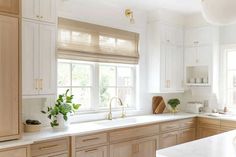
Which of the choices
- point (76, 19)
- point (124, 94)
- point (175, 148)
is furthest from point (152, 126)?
point (76, 19)

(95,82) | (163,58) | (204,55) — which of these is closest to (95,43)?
(95,82)

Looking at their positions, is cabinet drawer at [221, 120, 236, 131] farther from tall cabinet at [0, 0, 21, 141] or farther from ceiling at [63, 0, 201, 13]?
tall cabinet at [0, 0, 21, 141]

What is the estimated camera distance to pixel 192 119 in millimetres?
4621

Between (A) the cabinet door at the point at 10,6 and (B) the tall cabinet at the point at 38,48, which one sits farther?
(B) the tall cabinet at the point at 38,48

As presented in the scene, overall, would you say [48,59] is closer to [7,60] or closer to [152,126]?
[7,60]

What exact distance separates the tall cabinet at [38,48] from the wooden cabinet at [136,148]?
3.75 feet

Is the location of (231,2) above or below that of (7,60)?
above

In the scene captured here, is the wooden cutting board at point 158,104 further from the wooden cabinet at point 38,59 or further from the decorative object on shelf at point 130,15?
the wooden cabinet at point 38,59

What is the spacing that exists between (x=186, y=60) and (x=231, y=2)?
12.1 feet

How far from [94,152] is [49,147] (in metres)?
0.62

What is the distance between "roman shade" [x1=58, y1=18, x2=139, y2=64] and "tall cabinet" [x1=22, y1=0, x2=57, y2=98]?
0.95 ft

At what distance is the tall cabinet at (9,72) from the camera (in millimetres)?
2441

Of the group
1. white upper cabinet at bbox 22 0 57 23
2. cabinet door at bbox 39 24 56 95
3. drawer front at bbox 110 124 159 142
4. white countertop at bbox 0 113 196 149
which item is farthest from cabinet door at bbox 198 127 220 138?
white upper cabinet at bbox 22 0 57 23

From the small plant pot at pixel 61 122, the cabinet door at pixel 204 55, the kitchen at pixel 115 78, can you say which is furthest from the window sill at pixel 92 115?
the cabinet door at pixel 204 55
